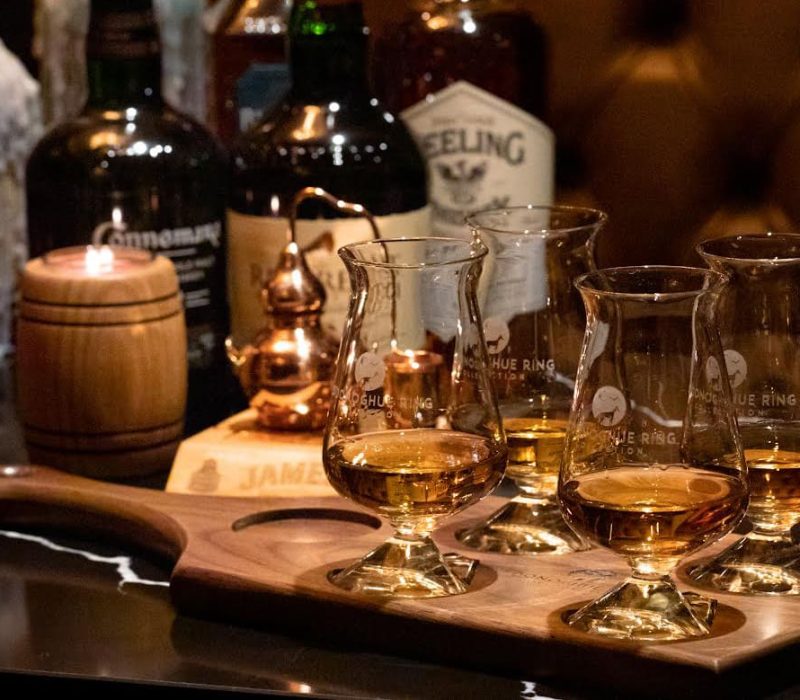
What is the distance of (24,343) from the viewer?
111cm

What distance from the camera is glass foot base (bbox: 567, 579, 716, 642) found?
0.75m

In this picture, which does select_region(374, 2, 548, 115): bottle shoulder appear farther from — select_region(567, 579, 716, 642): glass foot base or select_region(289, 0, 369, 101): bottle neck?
select_region(567, 579, 716, 642): glass foot base

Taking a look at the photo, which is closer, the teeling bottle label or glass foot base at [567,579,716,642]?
glass foot base at [567,579,716,642]

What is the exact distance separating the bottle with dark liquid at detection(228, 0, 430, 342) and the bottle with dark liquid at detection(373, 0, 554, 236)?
0.04 metres

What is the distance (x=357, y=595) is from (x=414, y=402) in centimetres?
10

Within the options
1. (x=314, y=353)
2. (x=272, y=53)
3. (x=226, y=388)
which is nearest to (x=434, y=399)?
(x=314, y=353)

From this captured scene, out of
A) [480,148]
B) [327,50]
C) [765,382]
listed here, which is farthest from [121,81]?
[765,382]

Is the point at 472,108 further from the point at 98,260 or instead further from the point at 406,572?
the point at 406,572

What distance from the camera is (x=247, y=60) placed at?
1433mm

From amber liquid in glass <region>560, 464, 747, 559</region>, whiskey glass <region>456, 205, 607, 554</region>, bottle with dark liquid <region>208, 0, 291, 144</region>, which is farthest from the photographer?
bottle with dark liquid <region>208, 0, 291, 144</region>

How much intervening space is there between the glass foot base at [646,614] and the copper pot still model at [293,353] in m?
0.36

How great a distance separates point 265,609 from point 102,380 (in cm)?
30

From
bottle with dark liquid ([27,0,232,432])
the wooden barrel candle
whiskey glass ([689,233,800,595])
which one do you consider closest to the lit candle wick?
the wooden barrel candle

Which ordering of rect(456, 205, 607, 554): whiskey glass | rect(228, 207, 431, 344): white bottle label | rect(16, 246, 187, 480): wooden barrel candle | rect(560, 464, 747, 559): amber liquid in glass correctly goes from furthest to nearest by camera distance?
rect(228, 207, 431, 344): white bottle label
rect(16, 246, 187, 480): wooden barrel candle
rect(456, 205, 607, 554): whiskey glass
rect(560, 464, 747, 559): amber liquid in glass
